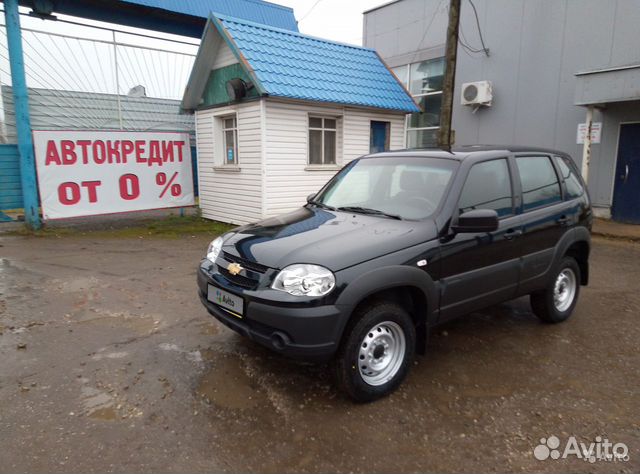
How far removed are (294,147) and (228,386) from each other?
745 cm

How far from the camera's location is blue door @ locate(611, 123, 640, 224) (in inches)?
412

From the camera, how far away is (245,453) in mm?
2656

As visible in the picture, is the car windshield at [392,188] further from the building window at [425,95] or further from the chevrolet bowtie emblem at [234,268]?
the building window at [425,95]

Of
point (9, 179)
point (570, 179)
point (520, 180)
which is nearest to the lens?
point (520, 180)

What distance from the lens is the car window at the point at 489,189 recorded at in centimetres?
372

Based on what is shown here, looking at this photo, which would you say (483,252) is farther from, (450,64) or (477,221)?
(450,64)

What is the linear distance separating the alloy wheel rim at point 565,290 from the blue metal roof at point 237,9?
29.9ft

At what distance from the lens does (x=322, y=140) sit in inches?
426

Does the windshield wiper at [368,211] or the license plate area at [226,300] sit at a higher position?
the windshield wiper at [368,211]

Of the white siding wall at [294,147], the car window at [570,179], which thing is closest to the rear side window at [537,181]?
the car window at [570,179]

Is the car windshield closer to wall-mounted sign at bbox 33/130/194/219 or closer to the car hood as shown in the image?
the car hood

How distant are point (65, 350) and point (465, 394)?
3.48 m

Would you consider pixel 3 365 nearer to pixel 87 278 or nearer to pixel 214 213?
pixel 87 278

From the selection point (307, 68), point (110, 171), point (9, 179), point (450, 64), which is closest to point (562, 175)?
point (450, 64)
